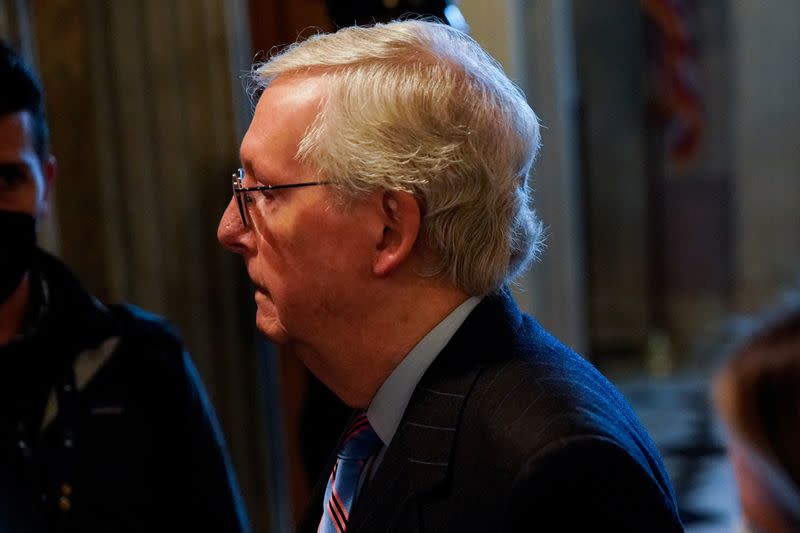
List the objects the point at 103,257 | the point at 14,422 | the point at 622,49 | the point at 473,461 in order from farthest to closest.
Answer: the point at 622,49, the point at 103,257, the point at 14,422, the point at 473,461

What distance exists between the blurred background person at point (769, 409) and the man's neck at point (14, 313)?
1646mm

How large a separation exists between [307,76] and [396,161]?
0.22 m

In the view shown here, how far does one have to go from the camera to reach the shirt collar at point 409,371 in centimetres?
172

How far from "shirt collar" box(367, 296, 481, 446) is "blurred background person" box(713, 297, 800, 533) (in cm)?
72

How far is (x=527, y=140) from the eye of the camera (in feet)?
5.87

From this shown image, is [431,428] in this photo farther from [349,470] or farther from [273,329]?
[273,329]

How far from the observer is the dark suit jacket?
56.0 inches

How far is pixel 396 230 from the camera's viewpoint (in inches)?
68.0

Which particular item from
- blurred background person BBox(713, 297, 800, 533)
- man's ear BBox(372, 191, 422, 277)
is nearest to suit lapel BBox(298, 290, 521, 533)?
man's ear BBox(372, 191, 422, 277)

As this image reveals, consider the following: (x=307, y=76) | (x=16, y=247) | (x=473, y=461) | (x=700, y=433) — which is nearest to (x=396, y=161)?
(x=307, y=76)

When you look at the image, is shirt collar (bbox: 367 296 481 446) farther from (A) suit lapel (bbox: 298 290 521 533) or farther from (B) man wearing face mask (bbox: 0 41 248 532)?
(B) man wearing face mask (bbox: 0 41 248 532)

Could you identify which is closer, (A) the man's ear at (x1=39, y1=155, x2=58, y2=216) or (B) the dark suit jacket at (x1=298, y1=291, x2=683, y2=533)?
(B) the dark suit jacket at (x1=298, y1=291, x2=683, y2=533)

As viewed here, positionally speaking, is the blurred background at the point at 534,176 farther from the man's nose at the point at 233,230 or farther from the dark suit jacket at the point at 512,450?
the man's nose at the point at 233,230

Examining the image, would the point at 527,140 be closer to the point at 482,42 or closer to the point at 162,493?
the point at 162,493
